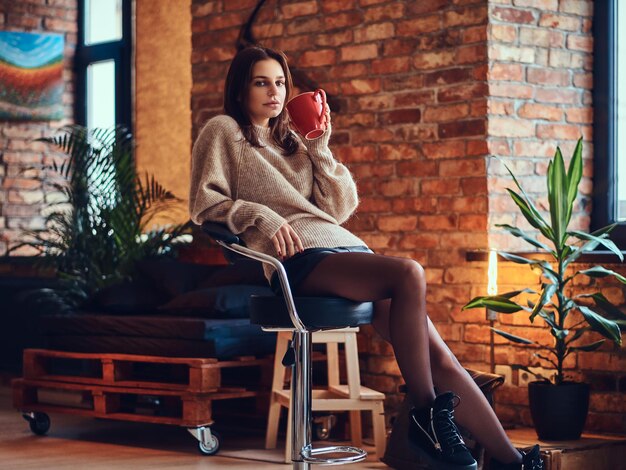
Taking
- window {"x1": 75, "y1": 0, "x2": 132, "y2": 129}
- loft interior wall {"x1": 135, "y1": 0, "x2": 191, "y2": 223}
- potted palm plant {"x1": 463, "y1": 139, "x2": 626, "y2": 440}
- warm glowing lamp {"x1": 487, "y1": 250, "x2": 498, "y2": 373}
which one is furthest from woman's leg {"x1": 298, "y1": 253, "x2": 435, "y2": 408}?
window {"x1": 75, "y1": 0, "x2": 132, "y2": 129}

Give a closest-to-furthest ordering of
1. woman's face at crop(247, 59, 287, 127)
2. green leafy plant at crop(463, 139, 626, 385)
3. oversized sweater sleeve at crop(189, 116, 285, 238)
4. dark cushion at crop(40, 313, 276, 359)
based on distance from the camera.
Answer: oversized sweater sleeve at crop(189, 116, 285, 238) < woman's face at crop(247, 59, 287, 127) < green leafy plant at crop(463, 139, 626, 385) < dark cushion at crop(40, 313, 276, 359)

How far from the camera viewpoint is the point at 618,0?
4.68 m

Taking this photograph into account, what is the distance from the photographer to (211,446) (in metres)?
4.35

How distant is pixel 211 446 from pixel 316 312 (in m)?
1.63

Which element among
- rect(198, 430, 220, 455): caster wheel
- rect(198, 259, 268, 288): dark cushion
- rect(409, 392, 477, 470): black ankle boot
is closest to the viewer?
rect(409, 392, 477, 470): black ankle boot

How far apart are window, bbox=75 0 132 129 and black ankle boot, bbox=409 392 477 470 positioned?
4083mm

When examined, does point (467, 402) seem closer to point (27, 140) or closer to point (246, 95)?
point (246, 95)

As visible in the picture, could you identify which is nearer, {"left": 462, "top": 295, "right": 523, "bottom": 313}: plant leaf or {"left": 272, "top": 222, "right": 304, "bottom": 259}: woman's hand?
{"left": 272, "top": 222, "right": 304, "bottom": 259}: woman's hand

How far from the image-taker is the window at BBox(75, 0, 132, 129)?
21.9 feet

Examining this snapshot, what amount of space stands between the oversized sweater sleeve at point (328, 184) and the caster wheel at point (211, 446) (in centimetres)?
145

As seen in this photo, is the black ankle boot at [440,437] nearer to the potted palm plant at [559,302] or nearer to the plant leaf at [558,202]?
the potted palm plant at [559,302]

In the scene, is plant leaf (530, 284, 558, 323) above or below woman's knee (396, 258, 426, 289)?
below

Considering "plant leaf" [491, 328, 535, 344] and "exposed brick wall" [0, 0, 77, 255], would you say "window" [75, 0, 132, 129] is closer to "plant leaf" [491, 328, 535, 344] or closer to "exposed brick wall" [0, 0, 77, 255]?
"exposed brick wall" [0, 0, 77, 255]

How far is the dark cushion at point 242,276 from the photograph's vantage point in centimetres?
481
